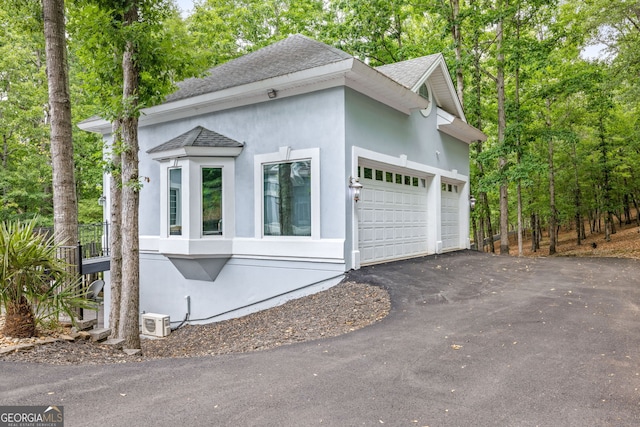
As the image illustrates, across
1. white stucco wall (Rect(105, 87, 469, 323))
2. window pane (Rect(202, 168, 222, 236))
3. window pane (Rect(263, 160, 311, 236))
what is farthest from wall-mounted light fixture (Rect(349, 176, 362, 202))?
window pane (Rect(202, 168, 222, 236))

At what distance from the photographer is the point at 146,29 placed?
6.29 m

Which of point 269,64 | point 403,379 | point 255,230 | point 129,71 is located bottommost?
point 403,379

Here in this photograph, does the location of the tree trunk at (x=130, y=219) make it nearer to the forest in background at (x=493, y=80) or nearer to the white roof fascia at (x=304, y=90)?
the white roof fascia at (x=304, y=90)

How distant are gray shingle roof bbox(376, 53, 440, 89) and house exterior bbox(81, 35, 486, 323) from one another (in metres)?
0.05

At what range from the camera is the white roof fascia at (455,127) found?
39.4 feet

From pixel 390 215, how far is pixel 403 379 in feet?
21.6

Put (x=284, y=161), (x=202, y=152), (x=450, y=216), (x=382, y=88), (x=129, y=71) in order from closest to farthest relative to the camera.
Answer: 1. (x=129, y=71)
2. (x=382, y=88)
3. (x=284, y=161)
4. (x=202, y=152)
5. (x=450, y=216)

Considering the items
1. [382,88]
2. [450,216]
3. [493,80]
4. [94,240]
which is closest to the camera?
[382,88]

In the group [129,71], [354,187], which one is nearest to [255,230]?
[354,187]

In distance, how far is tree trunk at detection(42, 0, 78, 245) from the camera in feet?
22.3

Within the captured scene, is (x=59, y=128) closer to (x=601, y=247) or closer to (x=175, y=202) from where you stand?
(x=175, y=202)

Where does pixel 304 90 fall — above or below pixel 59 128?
above

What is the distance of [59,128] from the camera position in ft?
22.3

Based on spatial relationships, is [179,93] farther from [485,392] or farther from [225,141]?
[485,392]
